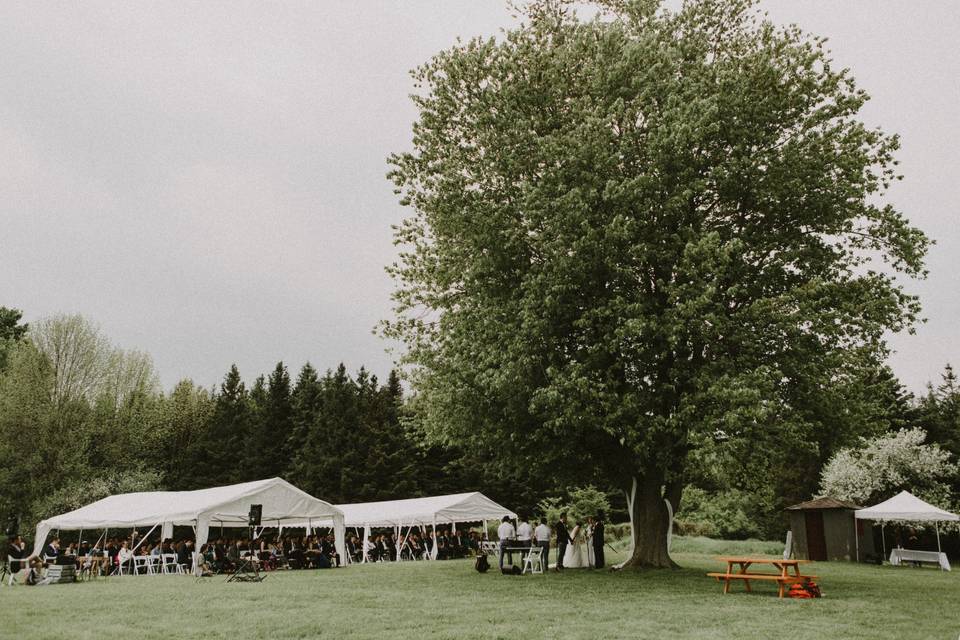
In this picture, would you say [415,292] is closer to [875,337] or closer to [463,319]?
[463,319]

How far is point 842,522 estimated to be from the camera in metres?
29.6

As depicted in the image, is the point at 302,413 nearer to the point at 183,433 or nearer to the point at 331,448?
the point at 331,448

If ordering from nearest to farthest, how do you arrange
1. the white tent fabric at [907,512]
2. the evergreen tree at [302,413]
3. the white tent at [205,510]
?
1. the white tent at [205,510]
2. the white tent fabric at [907,512]
3. the evergreen tree at [302,413]

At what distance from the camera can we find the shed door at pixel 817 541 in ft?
98.1

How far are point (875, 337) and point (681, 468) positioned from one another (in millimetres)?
5722

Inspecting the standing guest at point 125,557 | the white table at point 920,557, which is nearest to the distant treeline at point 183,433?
the standing guest at point 125,557

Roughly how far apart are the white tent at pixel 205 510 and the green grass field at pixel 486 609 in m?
5.09

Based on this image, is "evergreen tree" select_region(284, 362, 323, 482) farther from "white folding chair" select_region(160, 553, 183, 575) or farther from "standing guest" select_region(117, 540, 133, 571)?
"standing guest" select_region(117, 540, 133, 571)

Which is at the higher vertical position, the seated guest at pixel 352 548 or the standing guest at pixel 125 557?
the standing guest at pixel 125 557

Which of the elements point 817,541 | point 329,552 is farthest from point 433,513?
point 817,541

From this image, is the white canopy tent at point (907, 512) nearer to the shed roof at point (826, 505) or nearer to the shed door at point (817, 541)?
the shed roof at point (826, 505)

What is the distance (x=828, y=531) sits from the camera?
29.7 m

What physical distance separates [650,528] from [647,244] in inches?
320

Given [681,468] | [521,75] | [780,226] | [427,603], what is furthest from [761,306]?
[427,603]
